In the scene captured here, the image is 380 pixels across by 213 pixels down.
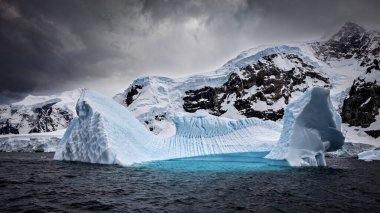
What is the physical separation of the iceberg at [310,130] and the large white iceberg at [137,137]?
5173 millimetres

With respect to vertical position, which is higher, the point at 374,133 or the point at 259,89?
the point at 259,89

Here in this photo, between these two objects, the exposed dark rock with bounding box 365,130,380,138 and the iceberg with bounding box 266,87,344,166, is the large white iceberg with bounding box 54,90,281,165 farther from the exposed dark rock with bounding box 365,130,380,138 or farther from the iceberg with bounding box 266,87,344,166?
the exposed dark rock with bounding box 365,130,380,138

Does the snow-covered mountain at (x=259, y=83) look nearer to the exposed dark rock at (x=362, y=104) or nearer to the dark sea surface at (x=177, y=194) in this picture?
the exposed dark rock at (x=362, y=104)

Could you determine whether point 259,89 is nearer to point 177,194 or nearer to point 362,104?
point 362,104

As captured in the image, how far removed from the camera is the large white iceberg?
781 inches

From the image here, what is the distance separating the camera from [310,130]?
22531 millimetres

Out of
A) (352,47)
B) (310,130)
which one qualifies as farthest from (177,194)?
(352,47)

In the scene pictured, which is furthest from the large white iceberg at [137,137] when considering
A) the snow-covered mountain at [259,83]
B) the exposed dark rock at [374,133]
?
the snow-covered mountain at [259,83]

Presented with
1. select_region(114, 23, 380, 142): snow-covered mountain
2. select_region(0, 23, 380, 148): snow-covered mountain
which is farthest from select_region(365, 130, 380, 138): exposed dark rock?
select_region(114, 23, 380, 142): snow-covered mountain

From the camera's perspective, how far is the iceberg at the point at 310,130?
2175 centimetres

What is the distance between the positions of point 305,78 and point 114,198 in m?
164

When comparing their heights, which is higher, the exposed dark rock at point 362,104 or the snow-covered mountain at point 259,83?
the snow-covered mountain at point 259,83

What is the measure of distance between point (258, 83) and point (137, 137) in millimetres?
143245

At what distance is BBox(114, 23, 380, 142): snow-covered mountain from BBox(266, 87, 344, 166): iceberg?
385ft
